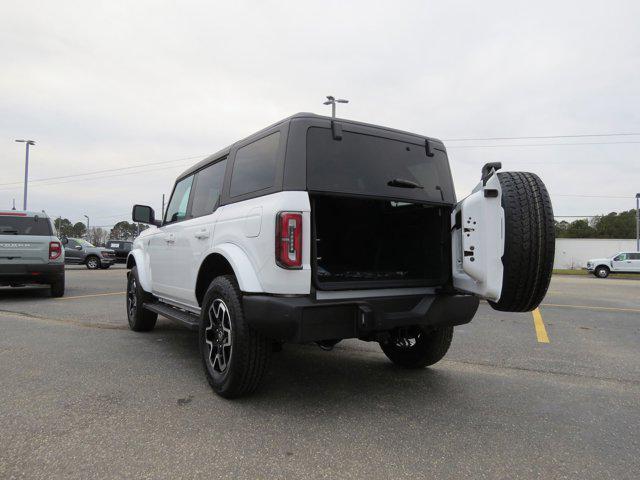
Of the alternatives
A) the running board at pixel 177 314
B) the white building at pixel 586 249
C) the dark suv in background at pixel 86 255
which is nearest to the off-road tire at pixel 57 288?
the running board at pixel 177 314

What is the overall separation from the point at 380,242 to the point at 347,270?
1.37ft

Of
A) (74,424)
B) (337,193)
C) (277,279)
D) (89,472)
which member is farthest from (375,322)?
(74,424)

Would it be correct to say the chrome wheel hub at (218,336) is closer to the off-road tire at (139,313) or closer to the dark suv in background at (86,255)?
the off-road tire at (139,313)

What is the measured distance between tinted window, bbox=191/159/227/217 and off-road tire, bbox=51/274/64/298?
6057 millimetres

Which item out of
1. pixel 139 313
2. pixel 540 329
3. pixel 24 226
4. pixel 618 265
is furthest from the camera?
pixel 618 265

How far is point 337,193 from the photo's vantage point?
10.1ft

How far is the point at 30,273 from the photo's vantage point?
8648mm

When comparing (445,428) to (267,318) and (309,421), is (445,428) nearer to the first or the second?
(309,421)

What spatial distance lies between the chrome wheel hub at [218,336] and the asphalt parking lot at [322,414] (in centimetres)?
26

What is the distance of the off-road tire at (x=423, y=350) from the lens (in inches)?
151

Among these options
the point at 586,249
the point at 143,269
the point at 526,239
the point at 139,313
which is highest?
the point at 586,249

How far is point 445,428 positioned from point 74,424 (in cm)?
234

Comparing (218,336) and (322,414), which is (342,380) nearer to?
(322,414)

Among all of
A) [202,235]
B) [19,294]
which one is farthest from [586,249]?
[202,235]
